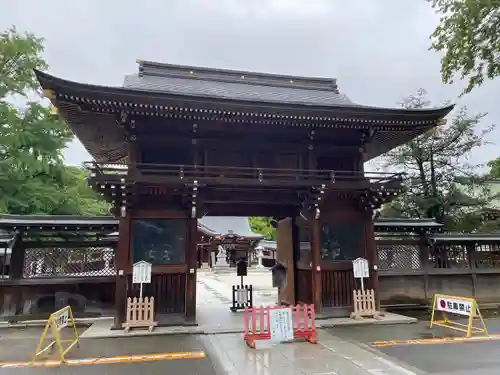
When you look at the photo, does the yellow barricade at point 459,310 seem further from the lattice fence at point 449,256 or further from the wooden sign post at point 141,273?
the wooden sign post at point 141,273

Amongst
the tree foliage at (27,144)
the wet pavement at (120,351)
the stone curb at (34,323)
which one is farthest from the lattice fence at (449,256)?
the tree foliage at (27,144)

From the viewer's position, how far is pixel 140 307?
27.5 ft

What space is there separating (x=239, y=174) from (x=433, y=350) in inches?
239

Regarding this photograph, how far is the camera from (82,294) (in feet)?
33.7

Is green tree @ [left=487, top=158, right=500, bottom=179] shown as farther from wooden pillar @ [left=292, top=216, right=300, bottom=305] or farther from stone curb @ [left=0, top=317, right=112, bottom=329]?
stone curb @ [left=0, top=317, right=112, bottom=329]

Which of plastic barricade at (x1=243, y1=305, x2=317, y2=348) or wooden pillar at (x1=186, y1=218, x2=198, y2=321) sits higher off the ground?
wooden pillar at (x1=186, y1=218, x2=198, y2=321)

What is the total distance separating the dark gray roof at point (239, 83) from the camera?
1171 cm

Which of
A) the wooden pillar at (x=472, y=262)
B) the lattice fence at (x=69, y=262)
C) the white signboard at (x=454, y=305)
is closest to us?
the white signboard at (x=454, y=305)

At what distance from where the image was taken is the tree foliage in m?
15.1

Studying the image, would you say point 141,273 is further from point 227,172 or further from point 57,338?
point 227,172

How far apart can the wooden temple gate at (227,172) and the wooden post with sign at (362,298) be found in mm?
420

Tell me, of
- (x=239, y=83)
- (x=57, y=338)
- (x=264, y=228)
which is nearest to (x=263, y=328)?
(x=57, y=338)

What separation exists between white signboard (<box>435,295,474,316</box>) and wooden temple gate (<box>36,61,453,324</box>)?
74.5 inches

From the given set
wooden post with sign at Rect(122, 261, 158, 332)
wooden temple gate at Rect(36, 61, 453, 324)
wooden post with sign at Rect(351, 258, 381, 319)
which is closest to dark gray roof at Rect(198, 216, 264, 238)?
wooden temple gate at Rect(36, 61, 453, 324)
